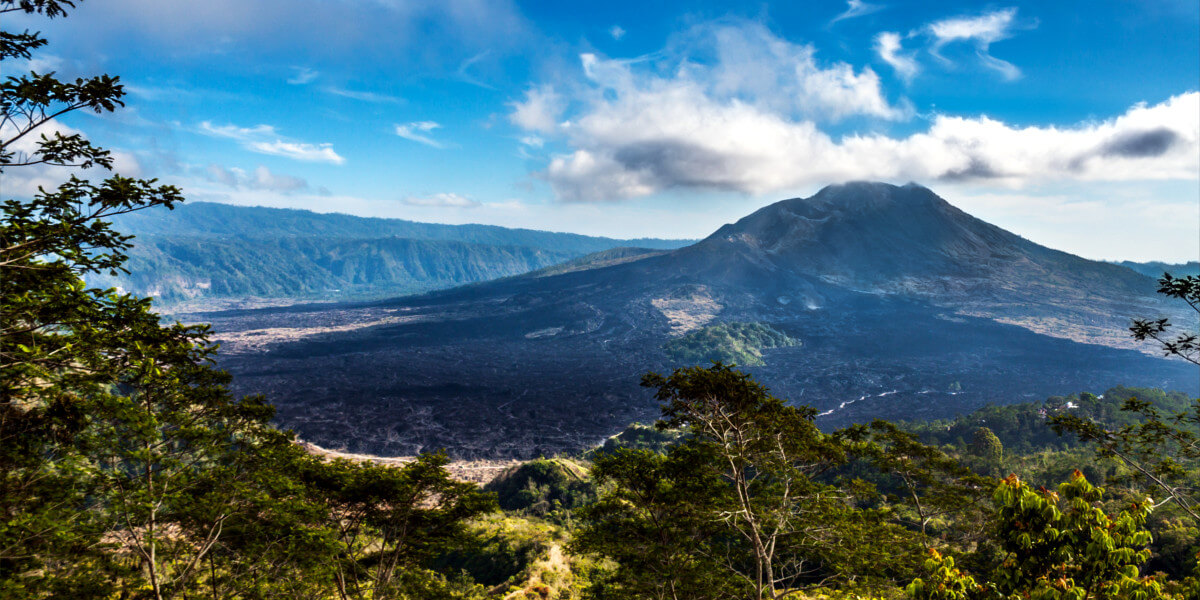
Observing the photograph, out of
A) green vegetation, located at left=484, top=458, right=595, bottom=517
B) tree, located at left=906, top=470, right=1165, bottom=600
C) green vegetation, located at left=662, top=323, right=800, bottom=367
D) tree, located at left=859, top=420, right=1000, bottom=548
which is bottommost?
green vegetation, located at left=484, top=458, right=595, bottom=517

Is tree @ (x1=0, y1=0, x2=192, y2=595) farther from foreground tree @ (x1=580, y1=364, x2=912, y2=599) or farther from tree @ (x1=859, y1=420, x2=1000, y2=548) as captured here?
tree @ (x1=859, y1=420, x2=1000, y2=548)

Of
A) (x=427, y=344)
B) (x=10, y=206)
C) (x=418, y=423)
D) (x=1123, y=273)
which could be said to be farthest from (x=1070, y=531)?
(x=1123, y=273)

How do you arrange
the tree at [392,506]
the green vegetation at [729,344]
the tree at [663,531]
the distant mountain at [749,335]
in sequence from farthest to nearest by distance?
the green vegetation at [729,344] → the distant mountain at [749,335] → the tree at [663,531] → the tree at [392,506]

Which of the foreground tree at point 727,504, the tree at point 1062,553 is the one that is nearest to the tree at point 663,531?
the foreground tree at point 727,504

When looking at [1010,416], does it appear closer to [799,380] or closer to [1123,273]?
[799,380]

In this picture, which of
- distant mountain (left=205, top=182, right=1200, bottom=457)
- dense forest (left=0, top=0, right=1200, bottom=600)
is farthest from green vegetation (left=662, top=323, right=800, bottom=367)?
dense forest (left=0, top=0, right=1200, bottom=600)

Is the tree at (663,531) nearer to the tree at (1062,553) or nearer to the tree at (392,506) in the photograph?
the tree at (392,506)
